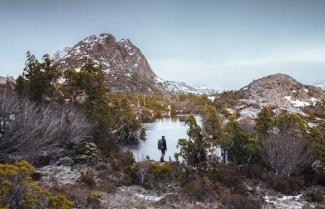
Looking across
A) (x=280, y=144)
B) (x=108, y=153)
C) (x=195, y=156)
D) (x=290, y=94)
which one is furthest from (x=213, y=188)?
(x=290, y=94)

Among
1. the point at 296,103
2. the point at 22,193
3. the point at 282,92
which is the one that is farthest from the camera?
the point at 282,92

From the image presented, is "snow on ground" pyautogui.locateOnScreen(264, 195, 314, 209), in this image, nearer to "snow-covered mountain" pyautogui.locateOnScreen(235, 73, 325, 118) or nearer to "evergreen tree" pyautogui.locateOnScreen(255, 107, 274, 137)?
"evergreen tree" pyautogui.locateOnScreen(255, 107, 274, 137)

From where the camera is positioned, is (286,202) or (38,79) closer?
(286,202)

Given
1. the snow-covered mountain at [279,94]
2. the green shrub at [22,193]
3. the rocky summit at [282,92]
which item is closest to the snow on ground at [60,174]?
the green shrub at [22,193]

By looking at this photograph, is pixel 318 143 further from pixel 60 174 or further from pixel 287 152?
pixel 60 174

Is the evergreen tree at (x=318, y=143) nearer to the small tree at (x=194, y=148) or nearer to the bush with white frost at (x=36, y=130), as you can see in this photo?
the small tree at (x=194, y=148)

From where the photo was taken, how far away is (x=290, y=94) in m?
75.9

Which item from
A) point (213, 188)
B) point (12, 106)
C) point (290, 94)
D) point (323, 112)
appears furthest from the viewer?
point (290, 94)

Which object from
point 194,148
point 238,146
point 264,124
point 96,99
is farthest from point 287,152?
point 96,99

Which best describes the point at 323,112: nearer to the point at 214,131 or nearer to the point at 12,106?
the point at 214,131

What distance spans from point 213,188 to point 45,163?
489 inches

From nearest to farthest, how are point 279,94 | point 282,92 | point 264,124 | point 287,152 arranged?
point 287,152 < point 264,124 < point 279,94 < point 282,92

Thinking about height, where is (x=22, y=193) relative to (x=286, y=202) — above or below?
above

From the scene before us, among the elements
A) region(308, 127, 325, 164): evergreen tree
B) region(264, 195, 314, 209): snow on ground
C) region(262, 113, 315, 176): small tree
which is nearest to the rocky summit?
region(308, 127, 325, 164): evergreen tree
